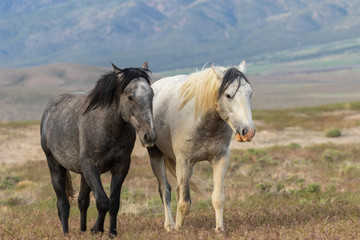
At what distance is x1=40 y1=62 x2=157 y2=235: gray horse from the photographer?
24.6 feet

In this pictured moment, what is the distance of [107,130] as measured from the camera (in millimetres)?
7875

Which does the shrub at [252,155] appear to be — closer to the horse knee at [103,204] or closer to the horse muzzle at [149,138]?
the horse knee at [103,204]

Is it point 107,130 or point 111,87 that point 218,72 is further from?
point 107,130

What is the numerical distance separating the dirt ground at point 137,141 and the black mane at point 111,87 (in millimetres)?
18221

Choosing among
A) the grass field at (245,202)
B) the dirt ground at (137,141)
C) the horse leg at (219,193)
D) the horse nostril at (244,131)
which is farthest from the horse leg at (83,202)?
the dirt ground at (137,141)

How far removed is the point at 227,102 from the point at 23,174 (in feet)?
47.8

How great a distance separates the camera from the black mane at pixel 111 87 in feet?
25.3

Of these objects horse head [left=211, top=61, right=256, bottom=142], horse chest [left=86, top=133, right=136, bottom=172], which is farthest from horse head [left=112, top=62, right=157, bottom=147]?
horse head [left=211, top=61, right=256, bottom=142]

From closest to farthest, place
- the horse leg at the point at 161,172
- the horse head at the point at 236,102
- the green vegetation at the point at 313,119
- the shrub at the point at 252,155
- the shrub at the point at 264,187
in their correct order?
1. the horse head at the point at 236,102
2. the horse leg at the point at 161,172
3. the shrub at the point at 264,187
4. the shrub at the point at 252,155
5. the green vegetation at the point at 313,119

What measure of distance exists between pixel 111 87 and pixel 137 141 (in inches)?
872

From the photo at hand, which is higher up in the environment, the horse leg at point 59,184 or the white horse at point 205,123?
the white horse at point 205,123

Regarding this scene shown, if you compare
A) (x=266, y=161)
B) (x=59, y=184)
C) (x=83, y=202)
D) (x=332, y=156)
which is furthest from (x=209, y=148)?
(x=332, y=156)

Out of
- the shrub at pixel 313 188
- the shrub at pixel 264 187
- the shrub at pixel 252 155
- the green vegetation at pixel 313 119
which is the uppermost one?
the shrub at pixel 313 188

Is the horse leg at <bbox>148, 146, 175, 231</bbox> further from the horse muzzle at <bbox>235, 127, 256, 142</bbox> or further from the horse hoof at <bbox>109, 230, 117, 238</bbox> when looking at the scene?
the horse muzzle at <bbox>235, 127, 256, 142</bbox>
